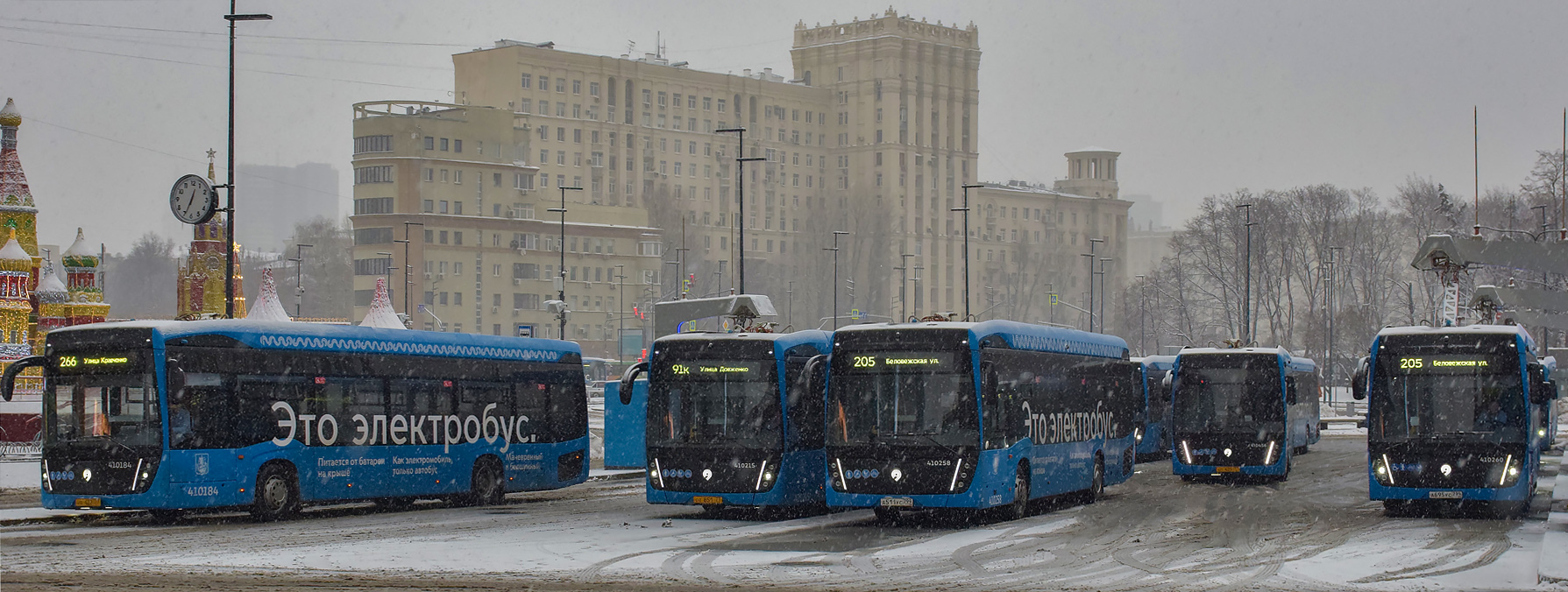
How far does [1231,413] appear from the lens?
32156mm

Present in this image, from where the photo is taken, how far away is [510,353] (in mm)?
26156

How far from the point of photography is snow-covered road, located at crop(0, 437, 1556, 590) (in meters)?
15.4

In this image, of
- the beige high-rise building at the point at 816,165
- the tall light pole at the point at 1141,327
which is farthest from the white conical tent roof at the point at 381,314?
the beige high-rise building at the point at 816,165

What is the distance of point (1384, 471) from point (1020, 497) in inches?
187

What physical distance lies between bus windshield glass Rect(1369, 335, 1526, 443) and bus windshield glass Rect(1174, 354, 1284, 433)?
8984mm

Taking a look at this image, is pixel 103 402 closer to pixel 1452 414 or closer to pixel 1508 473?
pixel 1452 414

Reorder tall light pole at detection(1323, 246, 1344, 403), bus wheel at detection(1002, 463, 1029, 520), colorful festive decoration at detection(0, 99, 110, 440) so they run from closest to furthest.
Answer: bus wheel at detection(1002, 463, 1029, 520), colorful festive decoration at detection(0, 99, 110, 440), tall light pole at detection(1323, 246, 1344, 403)

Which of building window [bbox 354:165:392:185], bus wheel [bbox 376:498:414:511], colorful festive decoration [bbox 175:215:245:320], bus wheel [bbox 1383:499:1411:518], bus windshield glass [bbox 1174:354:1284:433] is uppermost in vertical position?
building window [bbox 354:165:392:185]

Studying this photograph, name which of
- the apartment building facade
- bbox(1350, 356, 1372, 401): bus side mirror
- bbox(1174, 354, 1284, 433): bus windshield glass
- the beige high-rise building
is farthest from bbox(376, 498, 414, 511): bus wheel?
the beige high-rise building

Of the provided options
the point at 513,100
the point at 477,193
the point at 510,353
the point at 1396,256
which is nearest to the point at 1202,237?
the point at 1396,256

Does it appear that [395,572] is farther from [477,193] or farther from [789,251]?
[789,251]

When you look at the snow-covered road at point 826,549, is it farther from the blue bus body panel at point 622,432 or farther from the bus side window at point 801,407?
the blue bus body panel at point 622,432

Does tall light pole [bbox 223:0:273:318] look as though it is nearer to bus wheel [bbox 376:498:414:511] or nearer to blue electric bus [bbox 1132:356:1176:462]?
bus wheel [bbox 376:498:414:511]

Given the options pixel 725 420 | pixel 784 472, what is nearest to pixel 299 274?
pixel 725 420
